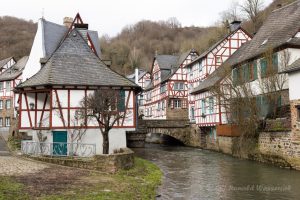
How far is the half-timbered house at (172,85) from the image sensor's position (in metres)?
46.9

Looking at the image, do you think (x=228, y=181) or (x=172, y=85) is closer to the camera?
(x=228, y=181)

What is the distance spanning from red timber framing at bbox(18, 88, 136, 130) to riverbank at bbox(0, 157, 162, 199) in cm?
550

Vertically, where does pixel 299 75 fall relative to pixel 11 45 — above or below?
below

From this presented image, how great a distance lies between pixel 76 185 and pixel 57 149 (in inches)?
302

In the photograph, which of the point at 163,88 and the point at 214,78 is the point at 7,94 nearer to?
the point at 163,88

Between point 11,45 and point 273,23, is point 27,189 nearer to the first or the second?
point 273,23

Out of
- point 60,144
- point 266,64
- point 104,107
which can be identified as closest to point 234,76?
point 266,64

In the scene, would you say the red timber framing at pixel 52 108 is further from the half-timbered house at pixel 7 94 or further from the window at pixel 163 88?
the half-timbered house at pixel 7 94

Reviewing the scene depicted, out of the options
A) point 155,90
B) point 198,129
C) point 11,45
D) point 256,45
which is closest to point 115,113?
point 256,45

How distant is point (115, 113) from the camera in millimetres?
19953

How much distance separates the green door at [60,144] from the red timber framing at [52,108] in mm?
472

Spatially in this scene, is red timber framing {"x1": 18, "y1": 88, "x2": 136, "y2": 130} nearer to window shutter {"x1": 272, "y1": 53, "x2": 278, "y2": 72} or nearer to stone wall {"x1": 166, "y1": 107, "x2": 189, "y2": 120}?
window shutter {"x1": 272, "y1": 53, "x2": 278, "y2": 72}

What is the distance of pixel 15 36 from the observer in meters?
89.8

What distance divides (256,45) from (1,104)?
3552cm
